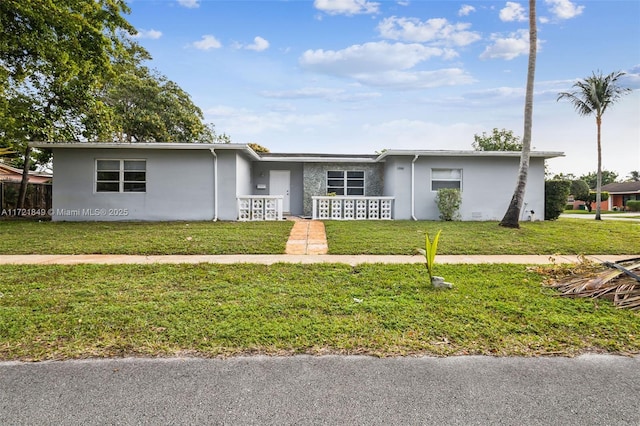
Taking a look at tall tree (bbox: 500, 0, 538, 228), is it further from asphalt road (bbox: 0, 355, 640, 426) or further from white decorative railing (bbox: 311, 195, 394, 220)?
asphalt road (bbox: 0, 355, 640, 426)

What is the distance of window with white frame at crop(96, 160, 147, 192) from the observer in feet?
42.1

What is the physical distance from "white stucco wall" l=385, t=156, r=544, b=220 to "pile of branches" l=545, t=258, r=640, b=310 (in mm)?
8979

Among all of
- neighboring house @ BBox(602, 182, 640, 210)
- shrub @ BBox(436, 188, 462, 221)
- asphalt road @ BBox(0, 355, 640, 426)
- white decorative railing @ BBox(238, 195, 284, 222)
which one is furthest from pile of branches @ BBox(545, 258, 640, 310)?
neighboring house @ BBox(602, 182, 640, 210)

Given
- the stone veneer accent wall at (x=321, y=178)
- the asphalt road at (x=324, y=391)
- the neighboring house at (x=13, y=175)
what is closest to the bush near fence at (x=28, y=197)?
the neighboring house at (x=13, y=175)

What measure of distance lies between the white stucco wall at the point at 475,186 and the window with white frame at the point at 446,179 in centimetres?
17

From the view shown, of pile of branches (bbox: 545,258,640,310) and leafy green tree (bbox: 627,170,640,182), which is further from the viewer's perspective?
leafy green tree (bbox: 627,170,640,182)

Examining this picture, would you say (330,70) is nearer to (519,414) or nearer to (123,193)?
(123,193)

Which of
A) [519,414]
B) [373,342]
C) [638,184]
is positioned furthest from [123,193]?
[638,184]

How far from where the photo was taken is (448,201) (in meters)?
13.4

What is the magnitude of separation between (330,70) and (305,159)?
16.0ft

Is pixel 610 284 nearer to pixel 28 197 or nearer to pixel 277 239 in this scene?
pixel 277 239

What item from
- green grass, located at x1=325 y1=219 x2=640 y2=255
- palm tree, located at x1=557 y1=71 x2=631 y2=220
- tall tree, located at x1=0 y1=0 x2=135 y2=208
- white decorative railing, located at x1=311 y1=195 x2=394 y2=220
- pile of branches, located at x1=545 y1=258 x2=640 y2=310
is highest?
palm tree, located at x1=557 y1=71 x2=631 y2=220

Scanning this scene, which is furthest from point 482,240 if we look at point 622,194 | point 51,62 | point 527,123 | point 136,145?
point 622,194

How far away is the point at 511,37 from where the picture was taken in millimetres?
13492
